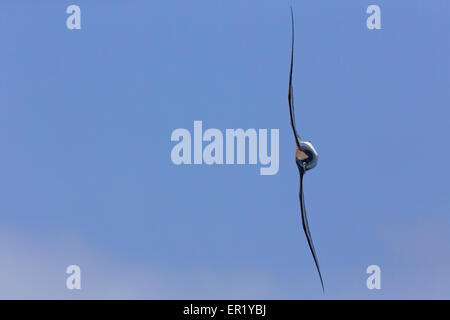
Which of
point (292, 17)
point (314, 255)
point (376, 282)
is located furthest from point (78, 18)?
point (376, 282)

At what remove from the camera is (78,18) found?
17078 mm

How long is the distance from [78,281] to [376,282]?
8106 mm

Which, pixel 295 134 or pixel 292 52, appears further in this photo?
pixel 295 134

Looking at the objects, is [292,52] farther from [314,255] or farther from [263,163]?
[314,255]

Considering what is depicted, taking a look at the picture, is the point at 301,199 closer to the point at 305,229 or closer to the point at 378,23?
the point at 305,229

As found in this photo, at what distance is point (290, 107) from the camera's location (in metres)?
18.0
